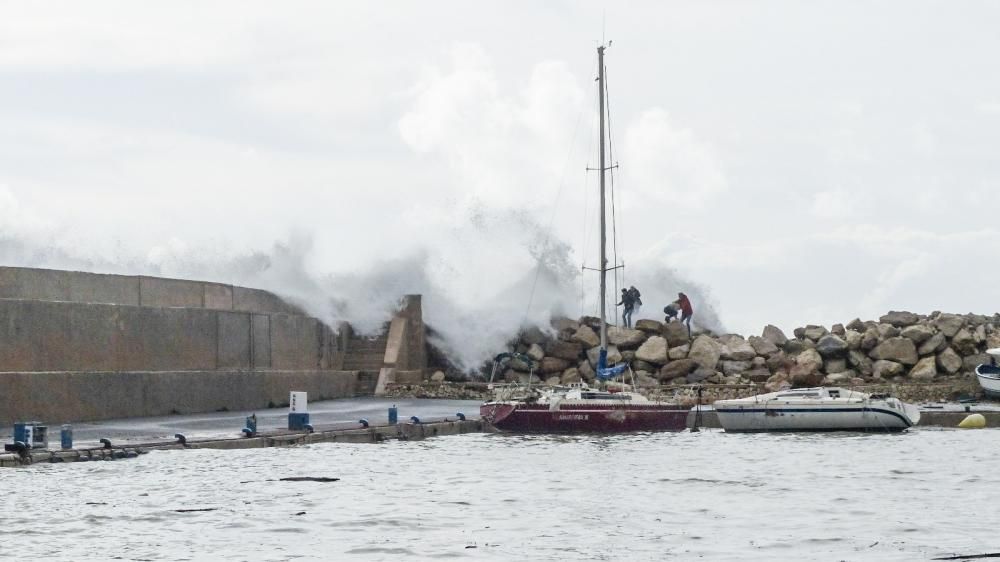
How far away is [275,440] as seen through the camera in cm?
3284

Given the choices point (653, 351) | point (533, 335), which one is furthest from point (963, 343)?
point (533, 335)

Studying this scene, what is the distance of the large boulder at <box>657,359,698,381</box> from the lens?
179 feet

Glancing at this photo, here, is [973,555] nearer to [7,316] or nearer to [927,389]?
[7,316]

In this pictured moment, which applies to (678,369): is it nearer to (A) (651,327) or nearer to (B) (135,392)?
(A) (651,327)

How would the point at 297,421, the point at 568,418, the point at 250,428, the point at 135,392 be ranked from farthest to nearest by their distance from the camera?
the point at 568,418 → the point at 135,392 → the point at 297,421 → the point at 250,428

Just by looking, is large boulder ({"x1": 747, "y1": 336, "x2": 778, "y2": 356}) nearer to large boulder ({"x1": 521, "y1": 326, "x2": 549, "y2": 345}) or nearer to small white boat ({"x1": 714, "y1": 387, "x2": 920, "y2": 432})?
large boulder ({"x1": 521, "y1": 326, "x2": 549, "y2": 345})

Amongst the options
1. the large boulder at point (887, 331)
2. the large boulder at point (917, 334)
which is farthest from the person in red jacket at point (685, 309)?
the large boulder at point (917, 334)

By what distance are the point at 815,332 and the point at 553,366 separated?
1071 centimetres

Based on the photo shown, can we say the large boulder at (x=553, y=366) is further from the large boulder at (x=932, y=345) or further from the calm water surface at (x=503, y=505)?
the calm water surface at (x=503, y=505)

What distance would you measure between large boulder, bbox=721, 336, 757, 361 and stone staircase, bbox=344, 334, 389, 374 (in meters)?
12.6

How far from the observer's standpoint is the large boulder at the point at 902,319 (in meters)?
59.9

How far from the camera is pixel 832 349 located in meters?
56.3

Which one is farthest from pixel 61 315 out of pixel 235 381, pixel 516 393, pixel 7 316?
pixel 516 393

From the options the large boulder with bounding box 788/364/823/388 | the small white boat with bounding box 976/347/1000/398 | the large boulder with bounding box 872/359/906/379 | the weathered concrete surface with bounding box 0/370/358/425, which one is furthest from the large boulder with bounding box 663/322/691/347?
the weathered concrete surface with bounding box 0/370/358/425
